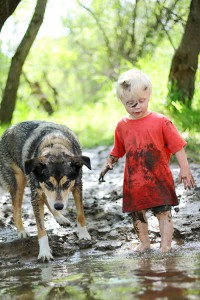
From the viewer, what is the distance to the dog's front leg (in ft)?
19.0

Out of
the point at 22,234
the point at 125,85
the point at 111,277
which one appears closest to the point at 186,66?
the point at 22,234

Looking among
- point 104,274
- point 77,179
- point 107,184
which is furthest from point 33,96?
point 104,274

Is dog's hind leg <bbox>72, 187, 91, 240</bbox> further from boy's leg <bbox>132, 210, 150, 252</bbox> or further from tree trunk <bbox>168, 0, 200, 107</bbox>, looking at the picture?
tree trunk <bbox>168, 0, 200, 107</bbox>

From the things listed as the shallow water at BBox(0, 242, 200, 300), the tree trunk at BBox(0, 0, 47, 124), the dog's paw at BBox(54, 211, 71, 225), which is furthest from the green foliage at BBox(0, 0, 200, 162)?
the shallow water at BBox(0, 242, 200, 300)

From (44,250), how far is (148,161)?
1.42 metres

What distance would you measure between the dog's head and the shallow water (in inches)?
24.8

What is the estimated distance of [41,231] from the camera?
19.8ft

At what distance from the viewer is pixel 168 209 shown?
5531 millimetres

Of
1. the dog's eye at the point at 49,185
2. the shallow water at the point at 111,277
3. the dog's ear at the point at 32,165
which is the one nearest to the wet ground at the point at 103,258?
the shallow water at the point at 111,277

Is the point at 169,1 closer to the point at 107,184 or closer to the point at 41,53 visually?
the point at 107,184

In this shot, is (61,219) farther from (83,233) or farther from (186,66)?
(186,66)

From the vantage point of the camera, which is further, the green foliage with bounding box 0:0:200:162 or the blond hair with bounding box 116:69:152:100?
the green foliage with bounding box 0:0:200:162

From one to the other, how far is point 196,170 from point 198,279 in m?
4.98

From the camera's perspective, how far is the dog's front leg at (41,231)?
5.80 metres
